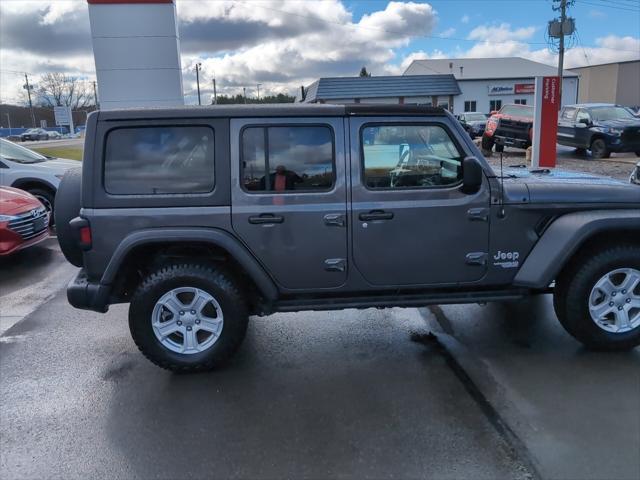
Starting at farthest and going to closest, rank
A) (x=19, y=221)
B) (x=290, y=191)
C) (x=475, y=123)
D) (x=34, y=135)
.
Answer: (x=34, y=135) → (x=475, y=123) → (x=19, y=221) → (x=290, y=191)

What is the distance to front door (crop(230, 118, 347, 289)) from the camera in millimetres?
3619

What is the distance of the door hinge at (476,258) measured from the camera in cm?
380

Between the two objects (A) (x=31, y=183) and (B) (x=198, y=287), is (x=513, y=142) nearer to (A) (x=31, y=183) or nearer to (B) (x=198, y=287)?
(A) (x=31, y=183)

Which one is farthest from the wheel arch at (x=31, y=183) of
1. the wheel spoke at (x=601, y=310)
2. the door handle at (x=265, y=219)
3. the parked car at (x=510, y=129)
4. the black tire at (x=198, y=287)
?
the parked car at (x=510, y=129)

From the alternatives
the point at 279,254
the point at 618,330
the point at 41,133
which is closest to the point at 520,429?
the point at 618,330

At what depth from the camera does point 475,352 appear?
4.06 m

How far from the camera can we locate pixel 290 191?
3.66 meters

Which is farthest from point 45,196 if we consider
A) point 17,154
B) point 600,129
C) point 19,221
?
point 600,129

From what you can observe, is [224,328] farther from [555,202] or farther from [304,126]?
[555,202]

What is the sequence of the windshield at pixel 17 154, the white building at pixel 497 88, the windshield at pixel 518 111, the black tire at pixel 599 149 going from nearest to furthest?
the windshield at pixel 17 154, the black tire at pixel 599 149, the windshield at pixel 518 111, the white building at pixel 497 88

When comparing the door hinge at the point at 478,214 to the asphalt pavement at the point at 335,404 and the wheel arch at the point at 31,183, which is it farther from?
the wheel arch at the point at 31,183

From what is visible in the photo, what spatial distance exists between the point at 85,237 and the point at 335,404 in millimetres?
2034

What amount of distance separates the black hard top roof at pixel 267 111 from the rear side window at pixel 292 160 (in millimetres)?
112

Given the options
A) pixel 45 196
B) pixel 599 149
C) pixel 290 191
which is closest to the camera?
pixel 290 191
